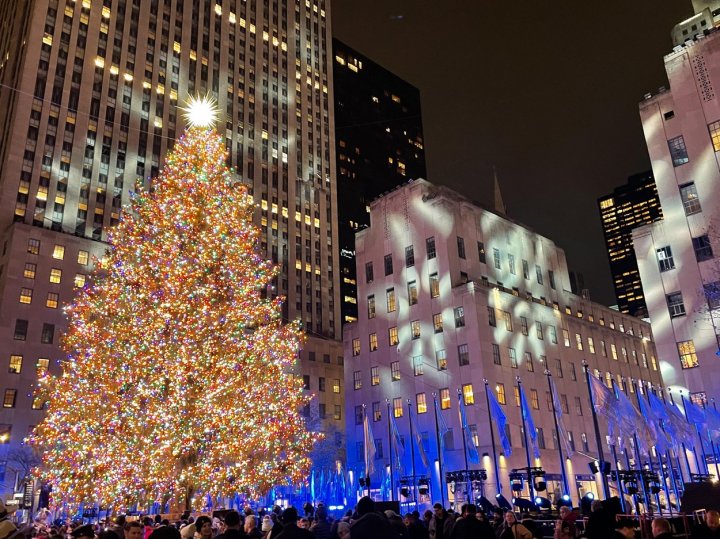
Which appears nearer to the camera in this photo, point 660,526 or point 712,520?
point 660,526

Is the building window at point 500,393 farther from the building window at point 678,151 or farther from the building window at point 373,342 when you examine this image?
the building window at point 678,151

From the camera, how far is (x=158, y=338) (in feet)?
77.8

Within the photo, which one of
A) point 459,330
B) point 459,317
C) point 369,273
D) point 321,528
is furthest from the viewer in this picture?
point 369,273

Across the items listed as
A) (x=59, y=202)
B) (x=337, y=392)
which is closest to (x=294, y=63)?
(x=59, y=202)

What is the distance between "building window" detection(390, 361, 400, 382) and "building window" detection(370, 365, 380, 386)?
5.82 feet

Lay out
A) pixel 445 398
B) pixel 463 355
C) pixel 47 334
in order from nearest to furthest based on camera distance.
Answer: pixel 463 355, pixel 445 398, pixel 47 334

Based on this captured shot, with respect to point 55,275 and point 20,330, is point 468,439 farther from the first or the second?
point 55,275

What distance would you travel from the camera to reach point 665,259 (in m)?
45.9

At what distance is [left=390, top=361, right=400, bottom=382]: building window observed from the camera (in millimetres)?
56619

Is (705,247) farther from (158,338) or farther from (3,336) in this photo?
(3,336)

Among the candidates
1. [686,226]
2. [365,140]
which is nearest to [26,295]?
[686,226]

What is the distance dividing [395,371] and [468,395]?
8974 millimetres

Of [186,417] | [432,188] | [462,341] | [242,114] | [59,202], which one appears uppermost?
[242,114]

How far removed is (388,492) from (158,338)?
33.9 m
